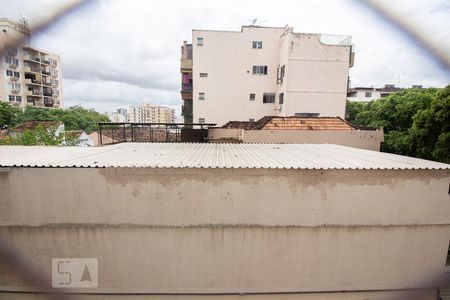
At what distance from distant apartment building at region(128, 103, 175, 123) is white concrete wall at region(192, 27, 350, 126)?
12087 cm

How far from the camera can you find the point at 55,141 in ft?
49.4

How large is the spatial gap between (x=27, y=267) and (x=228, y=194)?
4.26 metres

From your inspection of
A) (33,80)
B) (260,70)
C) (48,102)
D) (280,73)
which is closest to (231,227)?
(280,73)

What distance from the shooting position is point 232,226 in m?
4.61

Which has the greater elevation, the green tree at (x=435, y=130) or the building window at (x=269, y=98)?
the building window at (x=269, y=98)

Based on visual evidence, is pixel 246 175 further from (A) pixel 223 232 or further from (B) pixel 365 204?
(B) pixel 365 204

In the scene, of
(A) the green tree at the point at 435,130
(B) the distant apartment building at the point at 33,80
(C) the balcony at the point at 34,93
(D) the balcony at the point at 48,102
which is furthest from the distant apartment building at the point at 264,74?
(D) the balcony at the point at 48,102

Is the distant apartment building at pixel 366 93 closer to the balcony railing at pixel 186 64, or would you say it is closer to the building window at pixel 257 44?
the building window at pixel 257 44

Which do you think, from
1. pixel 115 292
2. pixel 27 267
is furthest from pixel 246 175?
pixel 27 267

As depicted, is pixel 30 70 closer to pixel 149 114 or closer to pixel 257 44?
pixel 257 44

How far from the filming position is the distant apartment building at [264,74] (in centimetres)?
1997

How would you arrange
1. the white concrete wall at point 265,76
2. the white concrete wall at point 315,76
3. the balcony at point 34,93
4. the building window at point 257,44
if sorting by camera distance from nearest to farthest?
the white concrete wall at point 315,76
the white concrete wall at point 265,76
the building window at point 257,44
the balcony at point 34,93

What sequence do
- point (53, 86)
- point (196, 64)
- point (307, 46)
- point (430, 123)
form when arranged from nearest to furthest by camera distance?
1. point (430, 123)
2. point (307, 46)
3. point (196, 64)
4. point (53, 86)

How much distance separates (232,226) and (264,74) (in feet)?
66.1
